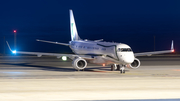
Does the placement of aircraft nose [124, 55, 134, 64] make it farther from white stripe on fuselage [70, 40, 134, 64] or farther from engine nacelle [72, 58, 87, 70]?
engine nacelle [72, 58, 87, 70]

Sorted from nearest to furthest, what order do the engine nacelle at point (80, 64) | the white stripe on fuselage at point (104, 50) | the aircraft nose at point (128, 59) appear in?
the aircraft nose at point (128, 59), the white stripe on fuselage at point (104, 50), the engine nacelle at point (80, 64)

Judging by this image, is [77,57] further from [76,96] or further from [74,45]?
[76,96]

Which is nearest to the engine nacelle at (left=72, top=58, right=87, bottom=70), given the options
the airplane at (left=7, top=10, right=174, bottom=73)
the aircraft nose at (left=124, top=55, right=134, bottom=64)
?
the airplane at (left=7, top=10, right=174, bottom=73)

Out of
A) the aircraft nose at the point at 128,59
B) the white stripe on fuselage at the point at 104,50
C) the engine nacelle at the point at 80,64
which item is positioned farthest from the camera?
the engine nacelle at the point at 80,64

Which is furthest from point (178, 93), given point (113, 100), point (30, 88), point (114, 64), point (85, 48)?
point (85, 48)

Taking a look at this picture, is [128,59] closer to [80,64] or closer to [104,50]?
[104,50]

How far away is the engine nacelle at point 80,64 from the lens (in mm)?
40781

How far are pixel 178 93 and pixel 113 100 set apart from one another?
498 cm

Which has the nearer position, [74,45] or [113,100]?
[113,100]

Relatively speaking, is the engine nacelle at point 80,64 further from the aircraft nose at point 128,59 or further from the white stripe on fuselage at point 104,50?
the aircraft nose at point 128,59

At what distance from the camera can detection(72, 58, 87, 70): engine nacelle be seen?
40781 mm

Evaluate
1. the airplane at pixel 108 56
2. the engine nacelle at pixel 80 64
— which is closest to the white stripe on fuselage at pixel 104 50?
the airplane at pixel 108 56

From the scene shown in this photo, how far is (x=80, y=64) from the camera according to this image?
4144 cm

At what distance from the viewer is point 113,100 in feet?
59.0
